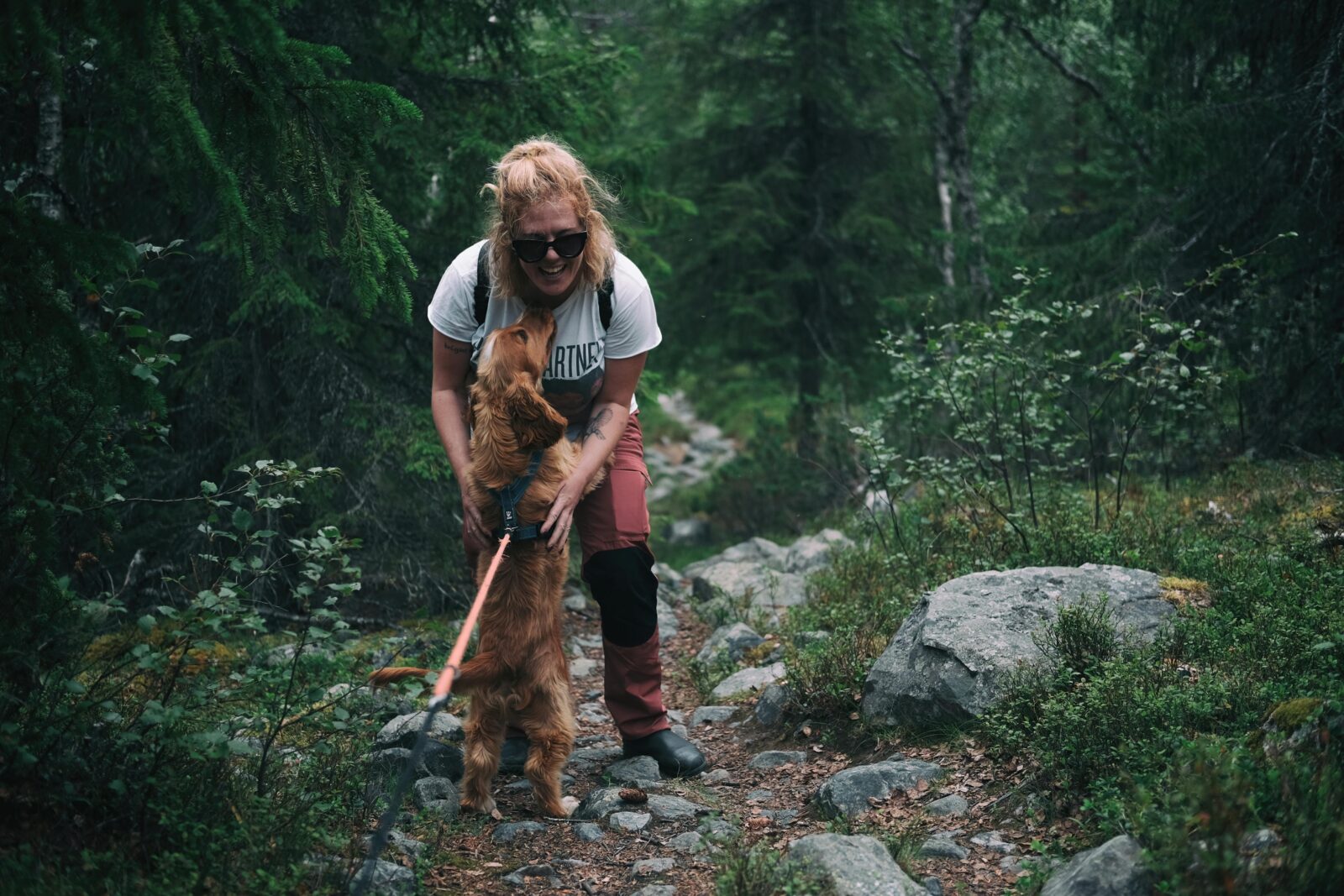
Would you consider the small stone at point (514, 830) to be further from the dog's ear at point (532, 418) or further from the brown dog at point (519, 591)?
the dog's ear at point (532, 418)

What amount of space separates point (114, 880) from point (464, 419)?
79.0 inches

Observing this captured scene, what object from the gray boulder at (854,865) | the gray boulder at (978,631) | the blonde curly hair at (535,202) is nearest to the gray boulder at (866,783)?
the gray boulder at (978,631)

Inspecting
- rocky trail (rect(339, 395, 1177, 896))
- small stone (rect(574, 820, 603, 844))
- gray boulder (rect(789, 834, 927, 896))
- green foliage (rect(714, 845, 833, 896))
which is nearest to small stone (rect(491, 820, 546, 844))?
rocky trail (rect(339, 395, 1177, 896))

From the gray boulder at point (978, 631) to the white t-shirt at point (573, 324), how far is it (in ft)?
5.93

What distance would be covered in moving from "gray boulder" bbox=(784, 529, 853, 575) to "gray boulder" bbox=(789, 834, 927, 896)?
180 inches

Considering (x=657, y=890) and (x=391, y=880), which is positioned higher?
(x=391, y=880)

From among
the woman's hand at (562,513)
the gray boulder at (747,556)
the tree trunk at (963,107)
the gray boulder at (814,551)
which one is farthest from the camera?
the tree trunk at (963,107)

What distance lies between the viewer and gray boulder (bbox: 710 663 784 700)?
5.80m

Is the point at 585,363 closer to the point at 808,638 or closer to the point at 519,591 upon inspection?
the point at 519,591

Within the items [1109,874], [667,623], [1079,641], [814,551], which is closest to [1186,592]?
[1079,641]

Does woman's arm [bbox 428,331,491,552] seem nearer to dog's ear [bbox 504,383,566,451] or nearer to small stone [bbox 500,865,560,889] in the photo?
dog's ear [bbox 504,383,566,451]

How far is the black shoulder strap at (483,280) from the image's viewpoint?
4.07 m

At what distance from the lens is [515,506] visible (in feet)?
12.9

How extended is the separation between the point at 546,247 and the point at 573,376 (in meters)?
0.56
